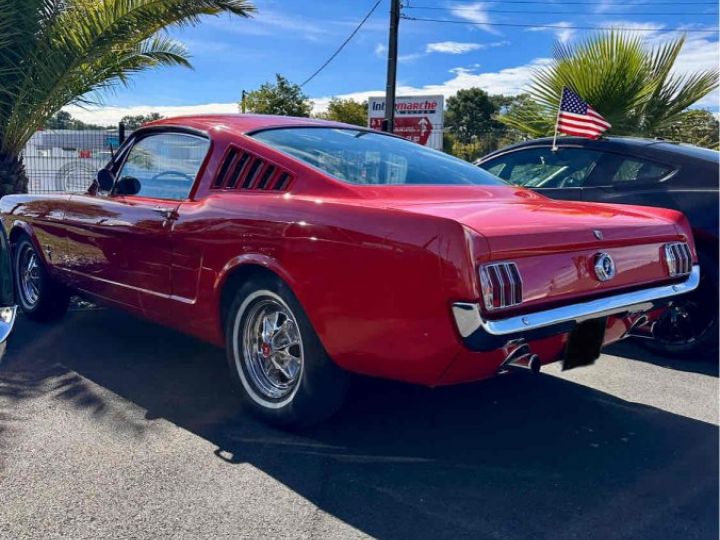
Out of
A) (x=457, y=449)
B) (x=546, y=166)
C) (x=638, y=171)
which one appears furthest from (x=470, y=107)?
(x=457, y=449)

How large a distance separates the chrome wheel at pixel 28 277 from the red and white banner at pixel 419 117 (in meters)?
12.5

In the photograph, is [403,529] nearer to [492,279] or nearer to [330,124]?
[492,279]

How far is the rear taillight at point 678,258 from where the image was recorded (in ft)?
10.9

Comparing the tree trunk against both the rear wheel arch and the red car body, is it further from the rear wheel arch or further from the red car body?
the rear wheel arch

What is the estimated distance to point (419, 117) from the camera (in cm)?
1789

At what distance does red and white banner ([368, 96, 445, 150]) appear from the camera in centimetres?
1753

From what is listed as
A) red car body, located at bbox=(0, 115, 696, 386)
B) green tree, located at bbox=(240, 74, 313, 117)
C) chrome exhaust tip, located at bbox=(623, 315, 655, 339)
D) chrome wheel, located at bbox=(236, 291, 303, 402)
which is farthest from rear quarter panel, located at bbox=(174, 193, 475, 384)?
green tree, located at bbox=(240, 74, 313, 117)

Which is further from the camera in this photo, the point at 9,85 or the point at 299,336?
the point at 9,85

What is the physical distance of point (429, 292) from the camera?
8.49 feet

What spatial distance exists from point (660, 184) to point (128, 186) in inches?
143

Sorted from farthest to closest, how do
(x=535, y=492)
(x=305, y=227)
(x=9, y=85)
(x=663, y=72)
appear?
(x=663, y=72) → (x=9, y=85) → (x=305, y=227) → (x=535, y=492)

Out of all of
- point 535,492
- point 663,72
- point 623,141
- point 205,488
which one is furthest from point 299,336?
point 663,72

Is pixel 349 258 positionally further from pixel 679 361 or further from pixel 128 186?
pixel 679 361

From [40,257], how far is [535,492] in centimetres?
414
